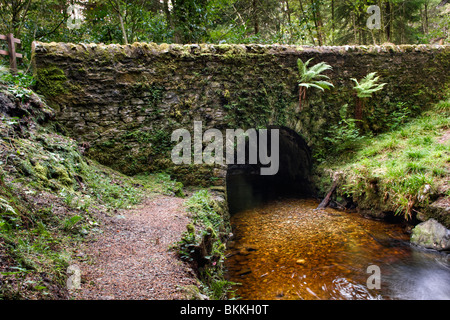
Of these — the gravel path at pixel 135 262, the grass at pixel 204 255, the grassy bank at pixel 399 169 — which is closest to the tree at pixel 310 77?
the grassy bank at pixel 399 169

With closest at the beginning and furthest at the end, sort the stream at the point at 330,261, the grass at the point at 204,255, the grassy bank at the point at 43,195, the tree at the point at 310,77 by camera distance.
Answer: the grassy bank at the point at 43,195, the grass at the point at 204,255, the stream at the point at 330,261, the tree at the point at 310,77

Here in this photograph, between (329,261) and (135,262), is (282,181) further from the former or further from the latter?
(135,262)

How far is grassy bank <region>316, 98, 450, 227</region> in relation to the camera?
501cm

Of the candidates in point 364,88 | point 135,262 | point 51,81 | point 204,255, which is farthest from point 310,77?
point 135,262

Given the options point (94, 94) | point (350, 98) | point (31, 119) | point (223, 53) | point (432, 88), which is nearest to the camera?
point (31, 119)

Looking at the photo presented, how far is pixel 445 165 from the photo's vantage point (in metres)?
5.18

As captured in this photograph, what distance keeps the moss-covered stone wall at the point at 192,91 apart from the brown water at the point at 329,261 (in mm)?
2344

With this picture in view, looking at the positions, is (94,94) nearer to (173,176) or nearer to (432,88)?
(173,176)

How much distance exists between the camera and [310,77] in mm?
7098

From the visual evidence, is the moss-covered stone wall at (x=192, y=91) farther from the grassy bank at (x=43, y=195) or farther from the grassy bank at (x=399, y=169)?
the grassy bank at (x=399, y=169)

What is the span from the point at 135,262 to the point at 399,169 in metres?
5.49

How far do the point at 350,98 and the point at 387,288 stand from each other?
5.89 meters

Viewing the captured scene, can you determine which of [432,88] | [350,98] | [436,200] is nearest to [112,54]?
Answer: [350,98]

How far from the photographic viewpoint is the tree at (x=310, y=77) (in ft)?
23.0
